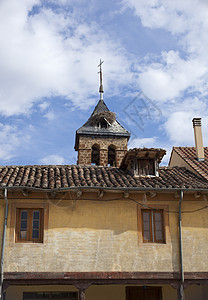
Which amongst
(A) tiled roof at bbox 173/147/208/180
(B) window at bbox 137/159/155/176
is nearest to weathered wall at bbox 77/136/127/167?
(A) tiled roof at bbox 173/147/208/180

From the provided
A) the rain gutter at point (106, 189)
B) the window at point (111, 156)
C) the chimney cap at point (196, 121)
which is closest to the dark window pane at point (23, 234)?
the rain gutter at point (106, 189)

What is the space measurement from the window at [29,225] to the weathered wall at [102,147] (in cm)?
855

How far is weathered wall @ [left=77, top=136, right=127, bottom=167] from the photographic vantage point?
2059 centimetres

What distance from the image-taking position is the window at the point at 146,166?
13555 millimetres

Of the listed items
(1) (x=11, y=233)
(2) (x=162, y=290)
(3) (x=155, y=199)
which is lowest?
(2) (x=162, y=290)

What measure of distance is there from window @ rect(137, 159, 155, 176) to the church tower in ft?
22.3

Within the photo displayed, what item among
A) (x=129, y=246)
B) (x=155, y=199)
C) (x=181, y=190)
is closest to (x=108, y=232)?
(x=129, y=246)

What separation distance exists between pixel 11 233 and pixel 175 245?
17.3 ft

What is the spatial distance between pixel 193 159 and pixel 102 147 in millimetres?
6575

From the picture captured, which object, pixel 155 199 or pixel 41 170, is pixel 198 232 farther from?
pixel 41 170

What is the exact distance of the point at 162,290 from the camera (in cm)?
1320

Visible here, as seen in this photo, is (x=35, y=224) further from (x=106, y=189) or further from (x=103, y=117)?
(x=103, y=117)

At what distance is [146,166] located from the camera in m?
13.7

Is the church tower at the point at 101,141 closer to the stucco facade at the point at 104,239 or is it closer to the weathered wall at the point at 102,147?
the weathered wall at the point at 102,147
